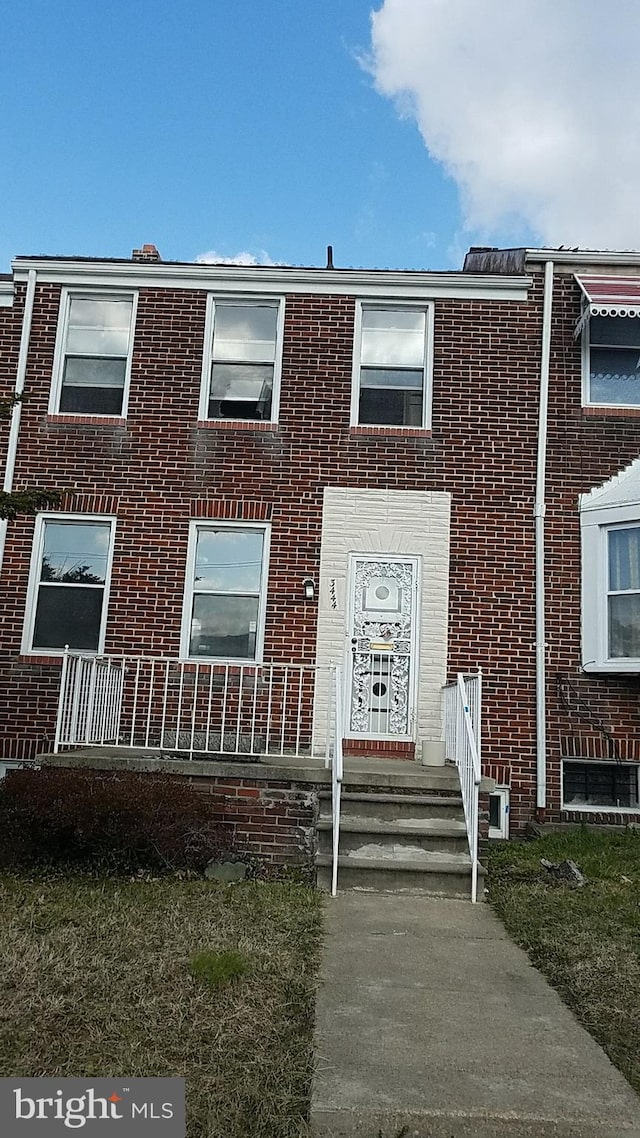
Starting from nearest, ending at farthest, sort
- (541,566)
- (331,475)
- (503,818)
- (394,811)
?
(394,811)
(503,818)
(541,566)
(331,475)

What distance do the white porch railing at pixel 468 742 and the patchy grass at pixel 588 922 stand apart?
0.48 metres

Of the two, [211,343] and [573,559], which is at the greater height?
[211,343]

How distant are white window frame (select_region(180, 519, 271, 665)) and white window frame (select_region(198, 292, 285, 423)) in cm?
121

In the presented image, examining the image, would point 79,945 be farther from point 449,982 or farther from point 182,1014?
point 449,982

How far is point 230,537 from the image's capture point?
9.76 metres

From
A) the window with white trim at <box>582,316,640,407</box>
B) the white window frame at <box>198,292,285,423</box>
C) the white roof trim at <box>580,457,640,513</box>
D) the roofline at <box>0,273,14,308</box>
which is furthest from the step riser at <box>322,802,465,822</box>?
the roofline at <box>0,273,14,308</box>

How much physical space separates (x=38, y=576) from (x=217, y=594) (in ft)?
6.58

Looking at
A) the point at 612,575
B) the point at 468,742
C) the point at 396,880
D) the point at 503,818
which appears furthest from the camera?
the point at 612,575

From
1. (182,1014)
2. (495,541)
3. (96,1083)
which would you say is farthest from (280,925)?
(495,541)

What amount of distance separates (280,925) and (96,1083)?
2.36m

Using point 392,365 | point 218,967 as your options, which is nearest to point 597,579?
point 392,365

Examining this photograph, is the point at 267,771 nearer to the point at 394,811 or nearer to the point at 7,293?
the point at 394,811

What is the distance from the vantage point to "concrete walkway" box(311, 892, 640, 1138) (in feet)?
10.1

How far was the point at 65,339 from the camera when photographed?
405 inches
